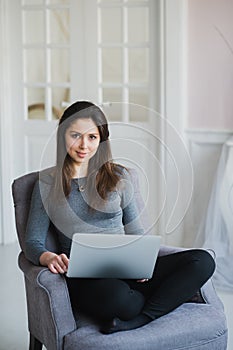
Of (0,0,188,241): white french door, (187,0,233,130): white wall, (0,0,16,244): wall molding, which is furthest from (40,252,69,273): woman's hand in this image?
(0,0,16,244): wall molding

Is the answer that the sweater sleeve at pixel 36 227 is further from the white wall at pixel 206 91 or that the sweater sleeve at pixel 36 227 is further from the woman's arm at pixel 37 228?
the white wall at pixel 206 91

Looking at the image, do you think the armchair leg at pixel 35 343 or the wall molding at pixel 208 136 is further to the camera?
the wall molding at pixel 208 136

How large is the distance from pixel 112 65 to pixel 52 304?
265 cm

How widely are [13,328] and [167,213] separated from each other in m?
1.31

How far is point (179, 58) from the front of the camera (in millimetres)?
4480

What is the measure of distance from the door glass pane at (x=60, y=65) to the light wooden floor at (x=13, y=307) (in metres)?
1.19

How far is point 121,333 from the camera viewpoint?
7.84ft

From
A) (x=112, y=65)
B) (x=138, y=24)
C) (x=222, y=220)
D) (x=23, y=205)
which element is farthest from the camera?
(x=112, y=65)

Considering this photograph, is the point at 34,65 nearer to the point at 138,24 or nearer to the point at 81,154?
the point at 138,24

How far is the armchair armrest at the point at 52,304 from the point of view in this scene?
2432 millimetres

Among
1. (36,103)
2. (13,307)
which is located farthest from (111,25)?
(13,307)

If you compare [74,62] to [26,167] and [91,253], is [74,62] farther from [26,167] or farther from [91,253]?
[91,253]

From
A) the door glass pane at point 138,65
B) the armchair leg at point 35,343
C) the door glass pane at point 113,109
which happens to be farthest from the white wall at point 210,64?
the armchair leg at point 35,343

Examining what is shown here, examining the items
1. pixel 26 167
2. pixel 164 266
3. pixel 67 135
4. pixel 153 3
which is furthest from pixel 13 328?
pixel 153 3
